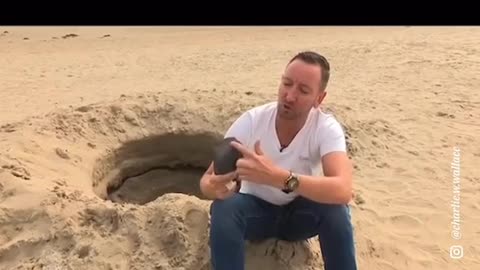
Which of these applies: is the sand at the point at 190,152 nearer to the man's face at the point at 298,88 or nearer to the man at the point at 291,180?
the man at the point at 291,180

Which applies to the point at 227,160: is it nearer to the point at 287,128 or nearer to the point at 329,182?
the point at 287,128

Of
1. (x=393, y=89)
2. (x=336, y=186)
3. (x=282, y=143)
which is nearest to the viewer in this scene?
(x=336, y=186)

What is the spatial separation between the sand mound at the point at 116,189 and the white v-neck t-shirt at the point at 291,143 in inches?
13.8

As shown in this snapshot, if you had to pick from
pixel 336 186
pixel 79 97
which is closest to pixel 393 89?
pixel 79 97

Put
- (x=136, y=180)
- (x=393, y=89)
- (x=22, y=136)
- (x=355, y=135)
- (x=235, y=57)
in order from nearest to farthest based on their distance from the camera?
1. (x=22, y=136)
2. (x=136, y=180)
3. (x=355, y=135)
4. (x=393, y=89)
5. (x=235, y=57)

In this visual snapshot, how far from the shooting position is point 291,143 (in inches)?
136

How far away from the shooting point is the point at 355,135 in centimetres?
582

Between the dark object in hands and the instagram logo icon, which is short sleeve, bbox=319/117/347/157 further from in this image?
the instagram logo icon

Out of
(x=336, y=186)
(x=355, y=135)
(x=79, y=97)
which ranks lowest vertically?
(x=79, y=97)

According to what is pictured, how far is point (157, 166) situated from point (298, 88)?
2324 mm

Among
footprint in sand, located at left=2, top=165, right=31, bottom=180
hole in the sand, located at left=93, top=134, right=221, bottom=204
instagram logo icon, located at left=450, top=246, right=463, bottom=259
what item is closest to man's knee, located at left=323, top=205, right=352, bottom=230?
instagram logo icon, located at left=450, top=246, right=463, bottom=259

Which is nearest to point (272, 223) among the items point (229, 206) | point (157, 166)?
point (229, 206)

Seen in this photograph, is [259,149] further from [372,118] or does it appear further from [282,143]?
[372,118]

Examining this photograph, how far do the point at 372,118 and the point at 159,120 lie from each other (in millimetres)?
1865
